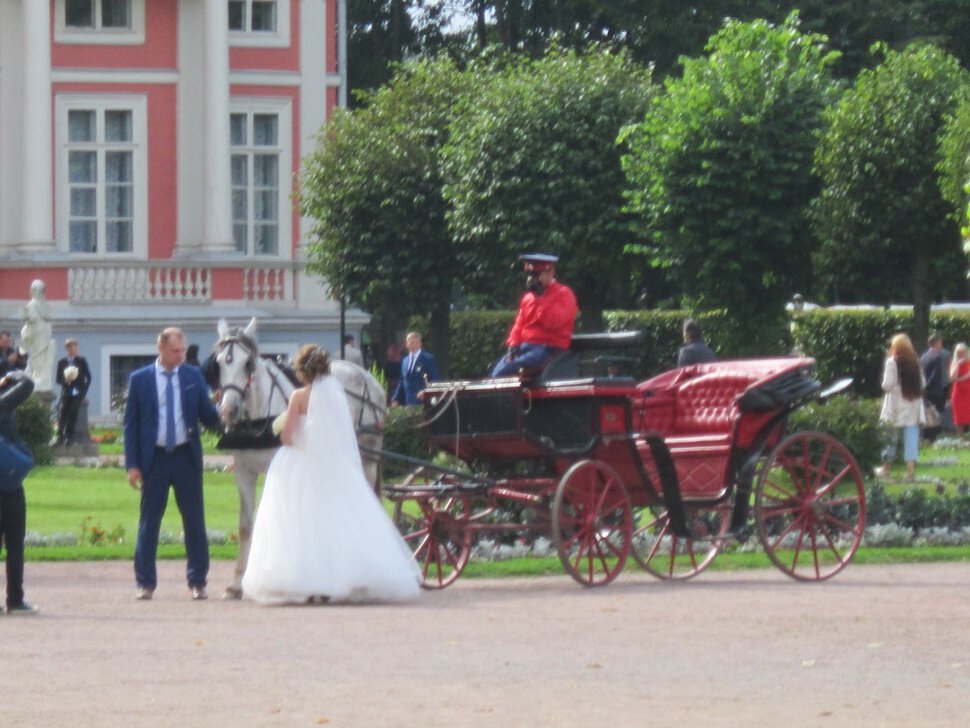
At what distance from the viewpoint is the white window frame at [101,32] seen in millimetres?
38406

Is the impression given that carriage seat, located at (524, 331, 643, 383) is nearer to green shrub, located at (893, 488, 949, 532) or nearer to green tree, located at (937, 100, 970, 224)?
green shrub, located at (893, 488, 949, 532)

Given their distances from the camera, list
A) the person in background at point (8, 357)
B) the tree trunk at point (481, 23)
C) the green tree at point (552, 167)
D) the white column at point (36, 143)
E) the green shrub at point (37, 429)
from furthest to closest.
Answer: the tree trunk at point (481, 23)
the white column at point (36, 143)
the green tree at point (552, 167)
the green shrub at point (37, 429)
the person in background at point (8, 357)

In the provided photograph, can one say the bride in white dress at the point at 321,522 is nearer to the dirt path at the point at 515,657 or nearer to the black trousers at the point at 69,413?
the dirt path at the point at 515,657

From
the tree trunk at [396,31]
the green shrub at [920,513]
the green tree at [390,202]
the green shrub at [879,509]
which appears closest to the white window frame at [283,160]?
the green tree at [390,202]

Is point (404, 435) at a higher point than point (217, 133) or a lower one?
lower

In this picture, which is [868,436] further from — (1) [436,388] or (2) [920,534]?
(1) [436,388]

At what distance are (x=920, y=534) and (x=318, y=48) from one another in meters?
24.6

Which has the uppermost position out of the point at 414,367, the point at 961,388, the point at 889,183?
→ the point at 889,183

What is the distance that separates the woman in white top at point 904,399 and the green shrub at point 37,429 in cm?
1061

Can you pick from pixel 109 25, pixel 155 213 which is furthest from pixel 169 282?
pixel 109 25

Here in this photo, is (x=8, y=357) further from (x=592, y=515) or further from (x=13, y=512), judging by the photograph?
(x=592, y=515)

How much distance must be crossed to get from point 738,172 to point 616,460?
15.8 metres

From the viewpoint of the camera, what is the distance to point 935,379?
101 feet

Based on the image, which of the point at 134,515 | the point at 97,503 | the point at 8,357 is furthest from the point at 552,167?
the point at 134,515
